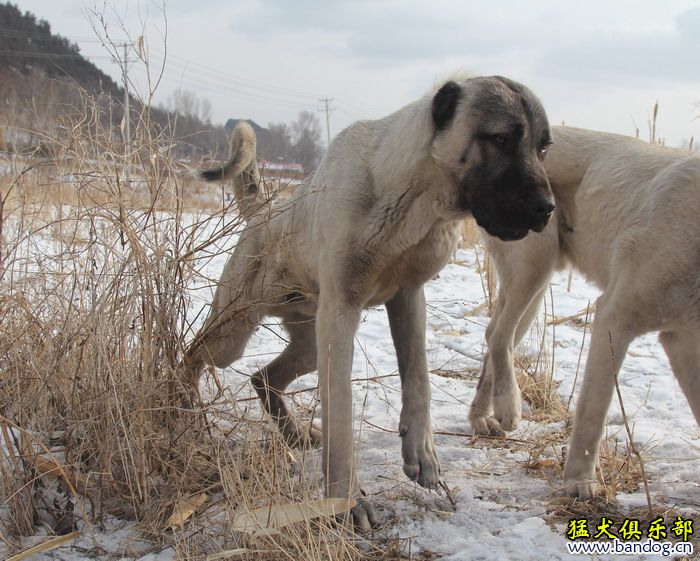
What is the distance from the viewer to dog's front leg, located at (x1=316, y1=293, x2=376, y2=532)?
2973 mm

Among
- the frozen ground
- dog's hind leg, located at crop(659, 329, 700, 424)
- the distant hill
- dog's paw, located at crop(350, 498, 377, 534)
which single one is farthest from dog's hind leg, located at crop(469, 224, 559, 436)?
the distant hill

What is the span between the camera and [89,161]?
3389 mm

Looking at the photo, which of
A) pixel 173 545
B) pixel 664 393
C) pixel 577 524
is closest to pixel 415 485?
pixel 577 524

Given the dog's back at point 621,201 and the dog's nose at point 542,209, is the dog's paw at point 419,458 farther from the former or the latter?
the dog's back at point 621,201

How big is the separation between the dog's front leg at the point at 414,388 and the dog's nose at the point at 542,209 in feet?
2.56

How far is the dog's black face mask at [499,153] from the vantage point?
9.51 ft

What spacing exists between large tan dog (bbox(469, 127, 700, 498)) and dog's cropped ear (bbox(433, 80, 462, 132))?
43.9 inches

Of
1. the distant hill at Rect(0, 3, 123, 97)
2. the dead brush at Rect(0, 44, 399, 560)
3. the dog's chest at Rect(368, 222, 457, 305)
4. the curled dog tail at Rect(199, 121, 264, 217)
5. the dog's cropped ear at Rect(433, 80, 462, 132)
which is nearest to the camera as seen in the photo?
the dead brush at Rect(0, 44, 399, 560)

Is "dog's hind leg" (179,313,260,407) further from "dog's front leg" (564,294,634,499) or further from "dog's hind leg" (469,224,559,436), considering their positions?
"dog's front leg" (564,294,634,499)

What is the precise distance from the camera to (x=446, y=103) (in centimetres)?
305

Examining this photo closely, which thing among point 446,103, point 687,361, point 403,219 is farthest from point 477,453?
point 446,103

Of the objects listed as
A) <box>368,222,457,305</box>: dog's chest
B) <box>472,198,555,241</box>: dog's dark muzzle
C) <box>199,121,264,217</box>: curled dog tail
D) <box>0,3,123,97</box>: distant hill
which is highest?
<box>0,3,123,97</box>: distant hill

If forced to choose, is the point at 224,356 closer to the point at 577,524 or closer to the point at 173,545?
the point at 173,545

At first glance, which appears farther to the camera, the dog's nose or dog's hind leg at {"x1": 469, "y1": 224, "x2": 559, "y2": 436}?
dog's hind leg at {"x1": 469, "y1": 224, "x2": 559, "y2": 436}
